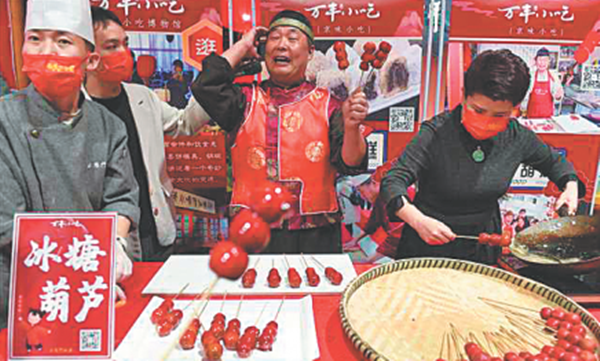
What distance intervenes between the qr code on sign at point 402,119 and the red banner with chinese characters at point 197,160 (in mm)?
1205

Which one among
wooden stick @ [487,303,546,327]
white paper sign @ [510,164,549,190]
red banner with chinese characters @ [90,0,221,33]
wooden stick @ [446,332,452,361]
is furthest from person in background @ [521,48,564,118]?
wooden stick @ [446,332,452,361]

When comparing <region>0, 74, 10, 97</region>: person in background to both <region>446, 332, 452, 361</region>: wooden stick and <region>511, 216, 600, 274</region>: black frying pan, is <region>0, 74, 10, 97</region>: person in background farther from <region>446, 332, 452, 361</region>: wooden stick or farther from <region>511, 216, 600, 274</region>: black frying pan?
<region>511, 216, 600, 274</region>: black frying pan

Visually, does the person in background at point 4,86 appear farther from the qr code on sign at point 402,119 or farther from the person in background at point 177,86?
the qr code on sign at point 402,119

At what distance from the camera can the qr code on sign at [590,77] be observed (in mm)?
3033

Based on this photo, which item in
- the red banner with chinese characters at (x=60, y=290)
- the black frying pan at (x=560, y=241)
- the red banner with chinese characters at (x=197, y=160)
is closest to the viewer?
the red banner with chinese characters at (x=60, y=290)

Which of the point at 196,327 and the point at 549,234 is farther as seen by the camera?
the point at 549,234

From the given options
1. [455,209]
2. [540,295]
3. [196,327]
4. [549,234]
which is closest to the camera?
[196,327]

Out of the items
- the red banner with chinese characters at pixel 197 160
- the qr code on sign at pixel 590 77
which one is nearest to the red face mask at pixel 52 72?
the red banner with chinese characters at pixel 197 160

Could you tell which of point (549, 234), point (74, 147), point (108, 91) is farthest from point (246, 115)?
point (549, 234)

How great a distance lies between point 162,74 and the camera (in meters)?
2.95

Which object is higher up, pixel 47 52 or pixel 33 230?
pixel 47 52

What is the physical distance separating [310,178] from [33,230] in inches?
54.6

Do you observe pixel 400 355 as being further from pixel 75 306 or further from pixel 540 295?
pixel 75 306

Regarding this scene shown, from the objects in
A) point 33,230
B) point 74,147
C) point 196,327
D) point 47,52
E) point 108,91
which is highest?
point 47,52
